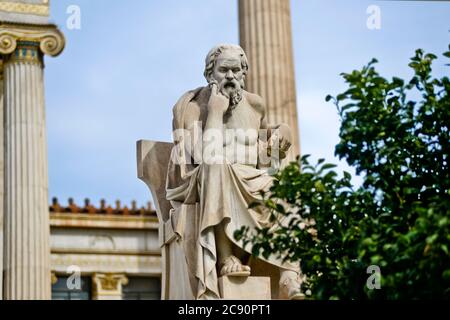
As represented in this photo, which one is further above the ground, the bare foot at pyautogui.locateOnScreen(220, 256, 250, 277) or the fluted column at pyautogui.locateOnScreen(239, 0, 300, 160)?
the fluted column at pyautogui.locateOnScreen(239, 0, 300, 160)

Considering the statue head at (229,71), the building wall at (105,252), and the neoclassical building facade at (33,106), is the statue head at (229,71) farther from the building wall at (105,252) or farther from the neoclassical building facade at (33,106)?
the building wall at (105,252)

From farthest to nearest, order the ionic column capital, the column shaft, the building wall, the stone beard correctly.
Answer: the building wall
the ionic column capital
the column shaft
the stone beard

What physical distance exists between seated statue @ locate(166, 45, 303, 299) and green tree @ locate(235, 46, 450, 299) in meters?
1.54

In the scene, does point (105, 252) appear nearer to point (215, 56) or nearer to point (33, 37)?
point (33, 37)

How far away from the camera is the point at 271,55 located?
88.4 feet

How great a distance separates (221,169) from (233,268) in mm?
1016

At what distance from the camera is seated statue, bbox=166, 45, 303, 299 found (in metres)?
14.4

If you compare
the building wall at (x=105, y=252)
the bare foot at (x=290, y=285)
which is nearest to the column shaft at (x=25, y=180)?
the building wall at (x=105, y=252)

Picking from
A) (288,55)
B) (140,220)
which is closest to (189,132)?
(288,55)

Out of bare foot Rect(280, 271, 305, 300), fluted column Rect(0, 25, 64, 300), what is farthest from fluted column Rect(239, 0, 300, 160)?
bare foot Rect(280, 271, 305, 300)

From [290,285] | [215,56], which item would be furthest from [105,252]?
[290,285]

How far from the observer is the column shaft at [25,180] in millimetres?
28672

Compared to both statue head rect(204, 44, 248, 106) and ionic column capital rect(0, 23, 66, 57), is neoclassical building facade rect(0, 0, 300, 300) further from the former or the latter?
statue head rect(204, 44, 248, 106)

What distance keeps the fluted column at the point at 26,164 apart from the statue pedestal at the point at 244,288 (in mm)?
14512
